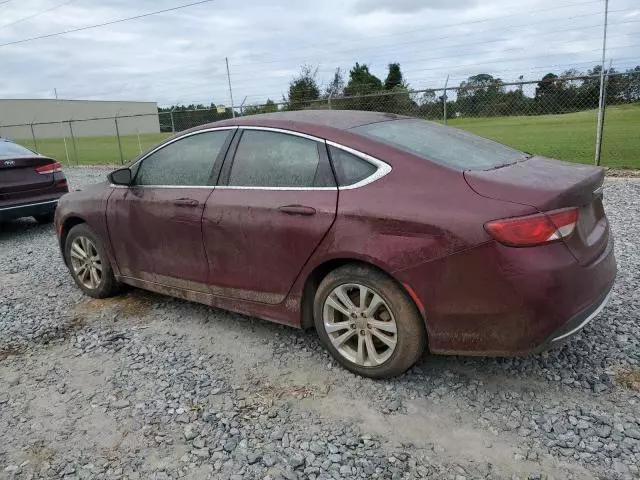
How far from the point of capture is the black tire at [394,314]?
Answer: 292 cm

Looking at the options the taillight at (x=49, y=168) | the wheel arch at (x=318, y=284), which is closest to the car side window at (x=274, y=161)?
the wheel arch at (x=318, y=284)

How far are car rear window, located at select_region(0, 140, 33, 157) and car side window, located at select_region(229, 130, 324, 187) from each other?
579cm

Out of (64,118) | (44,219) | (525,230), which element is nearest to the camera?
(525,230)

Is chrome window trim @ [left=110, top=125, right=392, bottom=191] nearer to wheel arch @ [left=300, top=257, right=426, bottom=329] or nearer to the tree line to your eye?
wheel arch @ [left=300, top=257, right=426, bottom=329]

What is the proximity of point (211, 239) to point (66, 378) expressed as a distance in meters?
1.33

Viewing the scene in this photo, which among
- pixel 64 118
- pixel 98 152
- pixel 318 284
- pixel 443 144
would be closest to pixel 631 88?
pixel 443 144

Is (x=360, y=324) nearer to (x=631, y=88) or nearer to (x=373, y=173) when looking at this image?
(x=373, y=173)

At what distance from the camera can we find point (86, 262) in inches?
193

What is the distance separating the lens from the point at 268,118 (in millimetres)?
3721

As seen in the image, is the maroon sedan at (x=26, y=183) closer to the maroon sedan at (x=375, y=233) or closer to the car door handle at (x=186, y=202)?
the maroon sedan at (x=375, y=233)

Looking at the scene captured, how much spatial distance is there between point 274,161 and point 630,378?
8.28 feet

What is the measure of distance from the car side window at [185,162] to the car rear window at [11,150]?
15.5 ft

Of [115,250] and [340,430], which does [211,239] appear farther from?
[340,430]

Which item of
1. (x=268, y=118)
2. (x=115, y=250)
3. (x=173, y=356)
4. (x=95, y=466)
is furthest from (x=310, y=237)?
(x=115, y=250)
